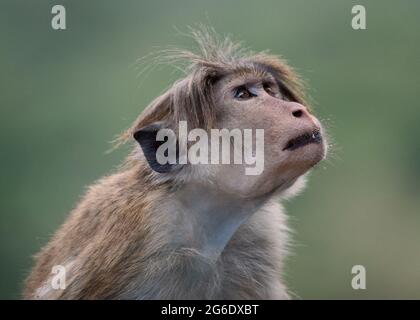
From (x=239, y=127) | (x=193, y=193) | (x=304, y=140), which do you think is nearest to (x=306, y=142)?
(x=304, y=140)

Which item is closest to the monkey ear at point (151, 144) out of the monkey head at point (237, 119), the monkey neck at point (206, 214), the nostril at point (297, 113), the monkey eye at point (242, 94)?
the monkey head at point (237, 119)

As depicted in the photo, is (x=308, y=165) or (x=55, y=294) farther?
(x=55, y=294)

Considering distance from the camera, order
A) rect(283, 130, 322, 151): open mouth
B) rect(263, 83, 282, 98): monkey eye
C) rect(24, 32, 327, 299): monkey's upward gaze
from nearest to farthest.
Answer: rect(283, 130, 322, 151): open mouth
rect(24, 32, 327, 299): monkey's upward gaze
rect(263, 83, 282, 98): monkey eye

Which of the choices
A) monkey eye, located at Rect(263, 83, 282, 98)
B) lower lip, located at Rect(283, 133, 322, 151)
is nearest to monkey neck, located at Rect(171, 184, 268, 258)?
lower lip, located at Rect(283, 133, 322, 151)

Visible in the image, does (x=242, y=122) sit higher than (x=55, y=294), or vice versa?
(x=242, y=122)

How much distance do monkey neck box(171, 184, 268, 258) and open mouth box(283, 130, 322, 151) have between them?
480 millimetres

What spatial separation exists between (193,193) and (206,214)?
14 cm

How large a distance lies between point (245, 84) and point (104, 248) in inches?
47.7

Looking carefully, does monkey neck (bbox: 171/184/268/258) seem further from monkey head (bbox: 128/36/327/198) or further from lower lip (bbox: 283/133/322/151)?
lower lip (bbox: 283/133/322/151)

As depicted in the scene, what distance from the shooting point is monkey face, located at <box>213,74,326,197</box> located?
14.3 feet

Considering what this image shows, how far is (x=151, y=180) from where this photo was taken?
4.83 meters

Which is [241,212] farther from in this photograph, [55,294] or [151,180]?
[55,294]

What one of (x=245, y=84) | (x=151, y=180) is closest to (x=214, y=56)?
(x=245, y=84)

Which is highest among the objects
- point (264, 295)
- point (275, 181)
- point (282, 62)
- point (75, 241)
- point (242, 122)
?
point (282, 62)
